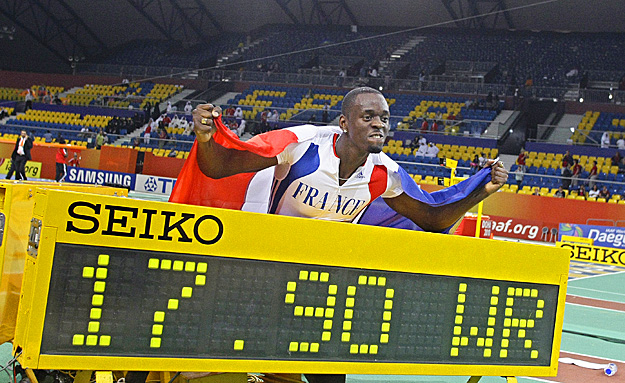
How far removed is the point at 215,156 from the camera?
400 centimetres

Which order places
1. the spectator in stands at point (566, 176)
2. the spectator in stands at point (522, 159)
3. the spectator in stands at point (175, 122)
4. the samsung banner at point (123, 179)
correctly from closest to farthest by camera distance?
1. the spectator in stands at point (566, 176)
2. the spectator in stands at point (522, 159)
3. the samsung banner at point (123, 179)
4. the spectator in stands at point (175, 122)

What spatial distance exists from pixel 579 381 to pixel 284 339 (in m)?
3.53

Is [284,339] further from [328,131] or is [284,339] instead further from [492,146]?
[492,146]

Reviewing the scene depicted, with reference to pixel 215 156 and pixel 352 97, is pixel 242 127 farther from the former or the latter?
pixel 215 156

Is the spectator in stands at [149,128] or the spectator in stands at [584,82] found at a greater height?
the spectator in stands at [584,82]

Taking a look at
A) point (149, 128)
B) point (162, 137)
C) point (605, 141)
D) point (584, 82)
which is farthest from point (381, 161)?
point (584, 82)

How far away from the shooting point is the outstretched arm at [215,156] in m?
3.65

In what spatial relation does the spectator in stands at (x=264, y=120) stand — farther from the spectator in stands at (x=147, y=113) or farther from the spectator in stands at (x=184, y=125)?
the spectator in stands at (x=147, y=113)

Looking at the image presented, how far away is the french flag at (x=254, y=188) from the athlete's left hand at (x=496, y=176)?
7 centimetres

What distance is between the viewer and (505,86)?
3500cm

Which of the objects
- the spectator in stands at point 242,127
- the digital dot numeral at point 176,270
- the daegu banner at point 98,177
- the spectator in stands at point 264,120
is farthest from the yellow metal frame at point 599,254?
the daegu banner at point 98,177

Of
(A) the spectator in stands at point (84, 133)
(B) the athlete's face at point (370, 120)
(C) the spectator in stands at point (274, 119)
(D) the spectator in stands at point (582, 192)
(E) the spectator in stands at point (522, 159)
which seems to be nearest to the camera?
(B) the athlete's face at point (370, 120)

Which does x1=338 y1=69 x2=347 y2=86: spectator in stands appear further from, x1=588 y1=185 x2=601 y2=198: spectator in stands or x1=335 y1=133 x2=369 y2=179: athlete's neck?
x1=335 y1=133 x2=369 y2=179: athlete's neck

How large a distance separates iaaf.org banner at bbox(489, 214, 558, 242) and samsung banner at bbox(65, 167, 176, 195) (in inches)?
527
